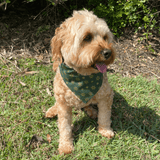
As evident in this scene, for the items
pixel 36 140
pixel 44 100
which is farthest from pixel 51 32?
pixel 36 140

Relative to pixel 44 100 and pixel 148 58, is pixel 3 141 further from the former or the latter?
pixel 148 58

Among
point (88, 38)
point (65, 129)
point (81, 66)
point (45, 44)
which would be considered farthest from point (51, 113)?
point (45, 44)

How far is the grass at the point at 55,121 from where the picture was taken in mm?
2559

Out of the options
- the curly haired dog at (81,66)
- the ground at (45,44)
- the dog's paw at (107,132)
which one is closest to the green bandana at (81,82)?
the curly haired dog at (81,66)

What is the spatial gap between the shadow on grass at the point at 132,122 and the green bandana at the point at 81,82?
75cm

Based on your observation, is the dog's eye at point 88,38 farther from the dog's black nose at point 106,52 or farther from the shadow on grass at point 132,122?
the shadow on grass at point 132,122

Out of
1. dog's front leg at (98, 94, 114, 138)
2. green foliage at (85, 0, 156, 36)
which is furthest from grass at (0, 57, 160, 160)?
green foliage at (85, 0, 156, 36)

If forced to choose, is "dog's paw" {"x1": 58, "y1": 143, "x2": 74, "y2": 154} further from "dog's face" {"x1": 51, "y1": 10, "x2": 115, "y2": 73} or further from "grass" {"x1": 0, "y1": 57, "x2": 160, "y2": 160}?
"dog's face" {"x1": 51, "y1": 10, "x2": 115, "y2": 73}

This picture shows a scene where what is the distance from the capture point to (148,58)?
4.46 metres

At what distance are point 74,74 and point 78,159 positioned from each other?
52.4 inches

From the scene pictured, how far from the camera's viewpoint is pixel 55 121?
3.02 m

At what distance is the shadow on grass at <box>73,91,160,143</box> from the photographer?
2807mm

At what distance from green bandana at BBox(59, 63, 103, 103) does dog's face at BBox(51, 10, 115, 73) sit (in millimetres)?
250

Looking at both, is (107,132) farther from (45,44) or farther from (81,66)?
(45,44)
